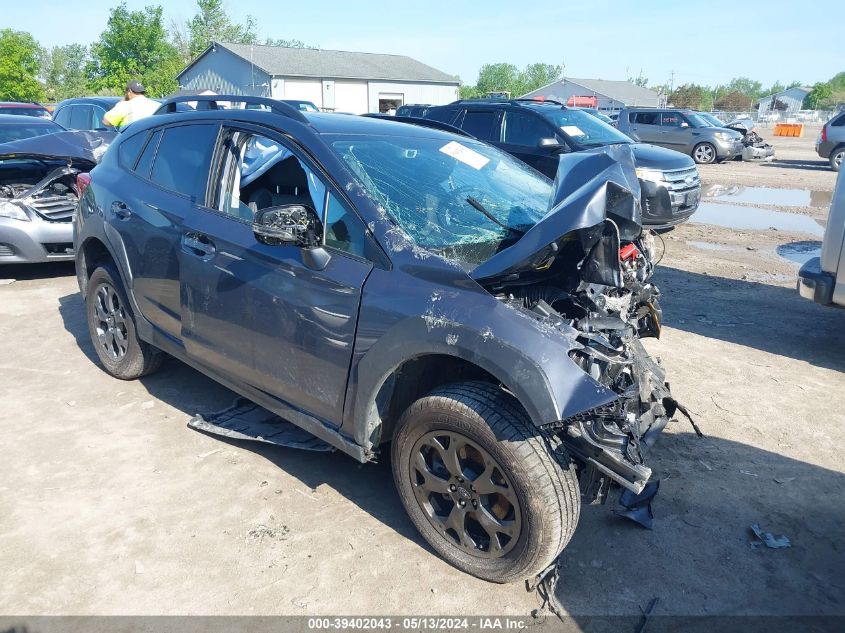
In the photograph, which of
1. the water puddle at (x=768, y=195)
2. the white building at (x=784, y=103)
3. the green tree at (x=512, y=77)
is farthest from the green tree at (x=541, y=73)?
the water puddle at (x=768, y=195)

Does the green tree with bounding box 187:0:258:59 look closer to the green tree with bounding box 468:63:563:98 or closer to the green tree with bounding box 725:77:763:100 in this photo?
the green tree with bounding box 468:63:563:98

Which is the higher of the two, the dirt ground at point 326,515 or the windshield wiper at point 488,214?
the windshield wiper at point 488,214

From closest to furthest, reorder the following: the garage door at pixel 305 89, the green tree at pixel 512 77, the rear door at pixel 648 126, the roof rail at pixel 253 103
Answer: the roof rail at pixel 253 103, the rear door at pixel 648 126, the garage door at pixel 305 89, the green tree at pixel 512 77

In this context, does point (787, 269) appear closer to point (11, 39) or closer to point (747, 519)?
point (747, 519)

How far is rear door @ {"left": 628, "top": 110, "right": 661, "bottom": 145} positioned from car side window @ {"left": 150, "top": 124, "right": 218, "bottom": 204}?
19.7m

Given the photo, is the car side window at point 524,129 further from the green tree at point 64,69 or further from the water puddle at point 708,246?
the green tree at point 64,69

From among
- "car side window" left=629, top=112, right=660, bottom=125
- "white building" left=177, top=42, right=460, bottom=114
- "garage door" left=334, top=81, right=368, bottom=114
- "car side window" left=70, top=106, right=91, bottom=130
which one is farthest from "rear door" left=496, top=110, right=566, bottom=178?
"garage door" left=334, top=81, right=368, bottom=114

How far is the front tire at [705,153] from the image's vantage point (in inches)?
850

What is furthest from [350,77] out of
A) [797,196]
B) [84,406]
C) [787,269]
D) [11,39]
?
[84,406]

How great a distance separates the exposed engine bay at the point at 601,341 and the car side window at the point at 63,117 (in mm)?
12971

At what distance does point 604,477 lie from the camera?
273 cm

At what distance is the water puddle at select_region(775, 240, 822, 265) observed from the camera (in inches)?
349

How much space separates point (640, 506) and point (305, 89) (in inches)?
1790

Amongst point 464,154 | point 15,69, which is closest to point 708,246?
point 464,154
